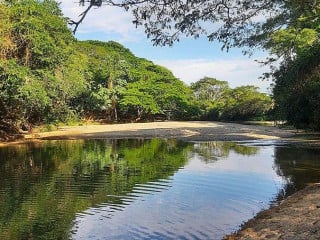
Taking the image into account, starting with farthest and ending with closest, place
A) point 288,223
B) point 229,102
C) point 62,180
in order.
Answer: point 229,102 → point 62,180 → point 288,223

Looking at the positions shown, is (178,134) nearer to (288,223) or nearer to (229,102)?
(229,102)

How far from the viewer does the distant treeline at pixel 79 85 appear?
1127 inches

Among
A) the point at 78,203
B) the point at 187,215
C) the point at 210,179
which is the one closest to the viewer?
the point at 187,215

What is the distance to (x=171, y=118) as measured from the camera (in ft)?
232

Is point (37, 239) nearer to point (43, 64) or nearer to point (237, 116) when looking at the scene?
point (43, 64)

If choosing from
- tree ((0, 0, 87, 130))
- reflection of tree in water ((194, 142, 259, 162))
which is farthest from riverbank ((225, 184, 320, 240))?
tree ((0, 0, 87, 130))

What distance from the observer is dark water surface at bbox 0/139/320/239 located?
10.0m

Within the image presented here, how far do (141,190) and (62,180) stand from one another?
3.47 metres

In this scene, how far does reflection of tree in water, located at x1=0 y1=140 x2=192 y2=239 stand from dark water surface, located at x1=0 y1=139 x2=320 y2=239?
26 millimetres

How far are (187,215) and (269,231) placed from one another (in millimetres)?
2748

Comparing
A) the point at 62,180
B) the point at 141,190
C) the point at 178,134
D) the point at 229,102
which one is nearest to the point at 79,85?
the point at 178,134

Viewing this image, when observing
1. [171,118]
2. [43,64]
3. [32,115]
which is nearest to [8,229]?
[43,64]

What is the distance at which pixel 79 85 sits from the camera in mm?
35656

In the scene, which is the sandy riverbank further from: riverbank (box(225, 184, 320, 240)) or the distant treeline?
riverbank (box(225, 184, 320, 240))
